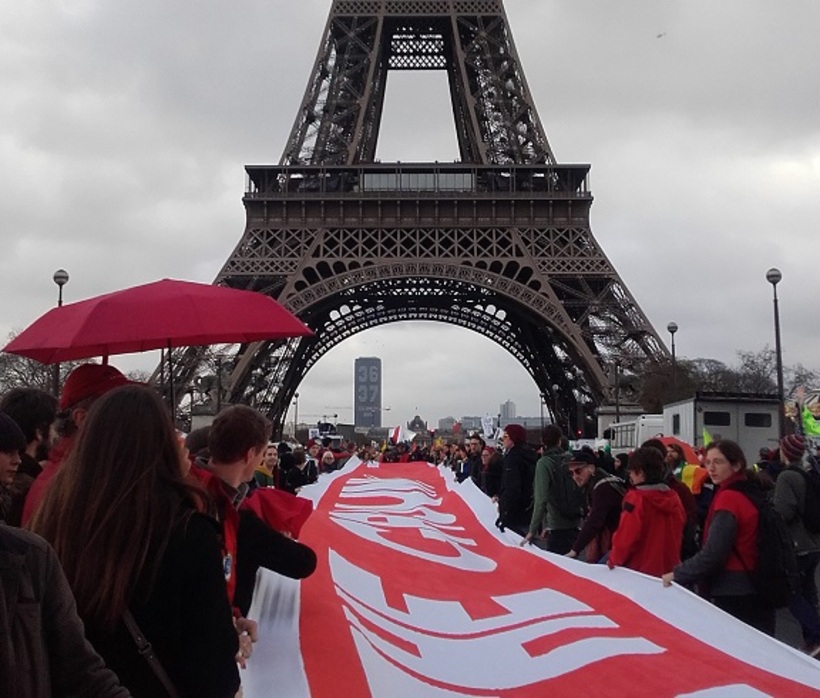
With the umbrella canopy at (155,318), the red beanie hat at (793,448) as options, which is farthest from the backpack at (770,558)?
the umbrella canopy at (155,318)

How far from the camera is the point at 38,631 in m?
1.87

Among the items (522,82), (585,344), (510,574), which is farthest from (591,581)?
(522,82)

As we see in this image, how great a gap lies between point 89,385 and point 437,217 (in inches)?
1481

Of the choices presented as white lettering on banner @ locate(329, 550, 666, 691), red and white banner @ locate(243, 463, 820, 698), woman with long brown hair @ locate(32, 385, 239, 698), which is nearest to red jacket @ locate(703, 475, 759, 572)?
red and white banner @ locate(243, 463, 820, 698)

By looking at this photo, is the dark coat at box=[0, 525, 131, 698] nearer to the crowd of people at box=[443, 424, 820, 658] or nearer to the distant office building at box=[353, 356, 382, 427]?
the crowd of people at box=[443, 424, 820, 658]

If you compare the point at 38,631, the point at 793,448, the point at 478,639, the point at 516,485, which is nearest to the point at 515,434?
the point at 516,485

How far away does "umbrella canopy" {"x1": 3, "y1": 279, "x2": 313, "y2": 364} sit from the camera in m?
4.75

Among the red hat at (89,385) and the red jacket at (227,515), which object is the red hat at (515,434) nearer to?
the red hat at (89,385)

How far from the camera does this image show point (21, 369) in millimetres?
59438

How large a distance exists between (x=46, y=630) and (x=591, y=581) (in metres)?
5.22

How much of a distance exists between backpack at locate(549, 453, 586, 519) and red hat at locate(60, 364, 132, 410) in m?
5.20

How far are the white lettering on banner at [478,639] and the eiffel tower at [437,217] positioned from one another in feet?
Answer: 101

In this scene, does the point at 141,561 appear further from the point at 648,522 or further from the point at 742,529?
the point at 648,522

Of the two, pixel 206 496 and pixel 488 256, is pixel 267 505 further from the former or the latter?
pixel 488 256
